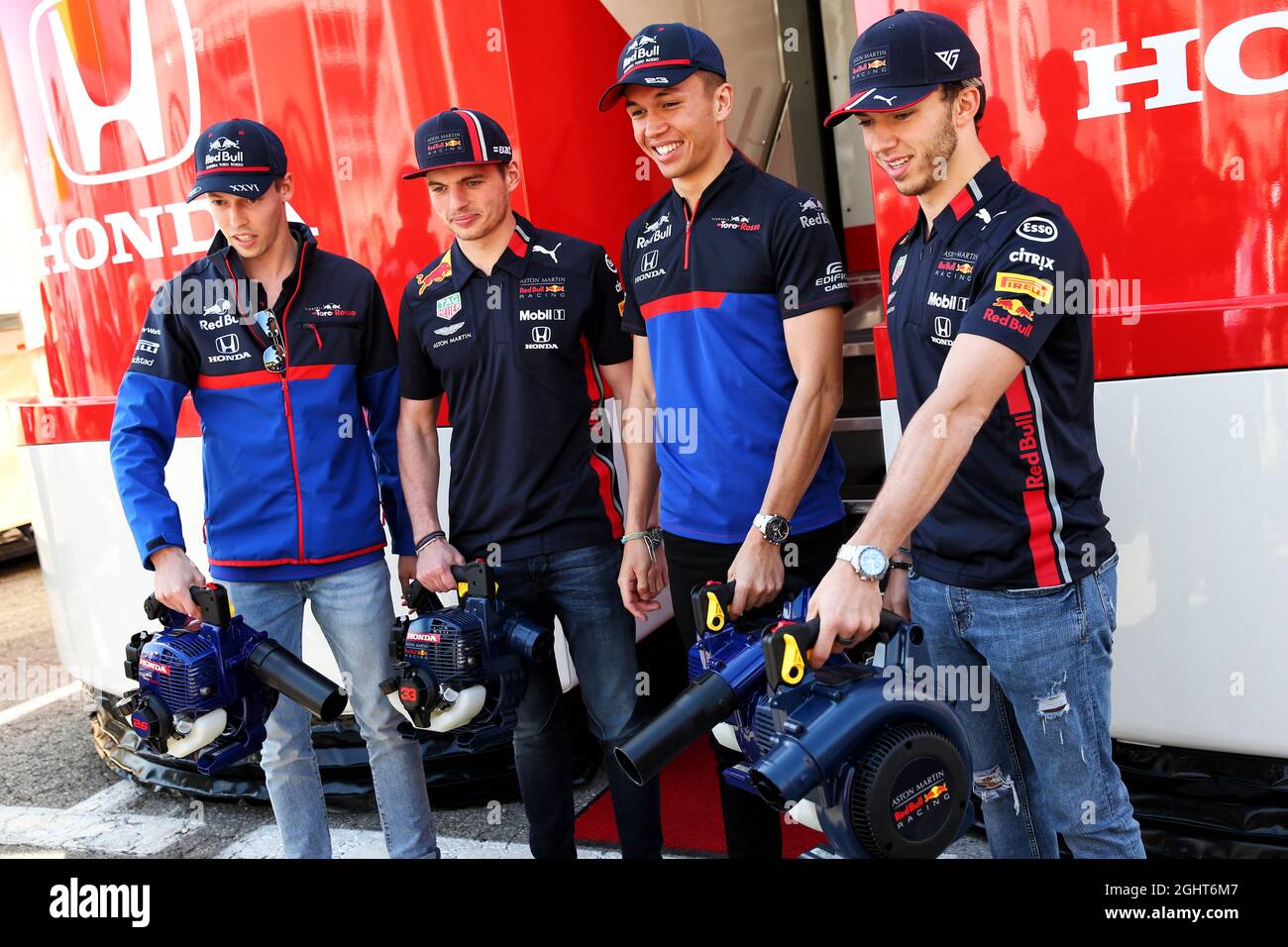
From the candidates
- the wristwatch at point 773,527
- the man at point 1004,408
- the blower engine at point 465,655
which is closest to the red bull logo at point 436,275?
the blower engine at point 465,655

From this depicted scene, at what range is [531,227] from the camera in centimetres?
282

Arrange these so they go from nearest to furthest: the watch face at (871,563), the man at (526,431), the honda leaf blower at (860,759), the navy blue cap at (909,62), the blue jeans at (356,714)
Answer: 1. the honda leaf blower at (860,759)
2. the watch face at (871,563)
3. the navy blue cap at (909,62)
4. the man at (526,431)
5. the blue jeans at (356,714)

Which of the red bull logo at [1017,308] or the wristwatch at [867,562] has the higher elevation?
the red bull logo at [1017,308]

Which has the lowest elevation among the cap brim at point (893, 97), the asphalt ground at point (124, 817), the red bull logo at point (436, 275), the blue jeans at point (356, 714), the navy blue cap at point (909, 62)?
the asphalt ground at point (124, 817)

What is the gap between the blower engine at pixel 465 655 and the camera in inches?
100.0

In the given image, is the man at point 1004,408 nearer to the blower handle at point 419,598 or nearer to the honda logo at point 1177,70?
the honda logo at point 1177,70

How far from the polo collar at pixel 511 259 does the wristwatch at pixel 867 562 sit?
1334 mm

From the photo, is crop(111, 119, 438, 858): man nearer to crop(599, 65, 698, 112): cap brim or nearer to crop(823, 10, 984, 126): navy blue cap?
crop(599, 65, 698, 112): cap brim

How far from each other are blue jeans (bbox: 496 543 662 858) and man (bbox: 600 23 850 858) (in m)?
0.25

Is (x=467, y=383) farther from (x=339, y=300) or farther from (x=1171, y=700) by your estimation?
(x=1171, y=700)

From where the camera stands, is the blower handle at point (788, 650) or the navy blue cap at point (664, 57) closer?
the blower handle at point (788, 650)

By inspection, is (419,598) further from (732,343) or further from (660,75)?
(660,75)

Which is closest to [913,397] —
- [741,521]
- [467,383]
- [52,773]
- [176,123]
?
[741,521]

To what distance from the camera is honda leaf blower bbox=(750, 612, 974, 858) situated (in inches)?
61.8
